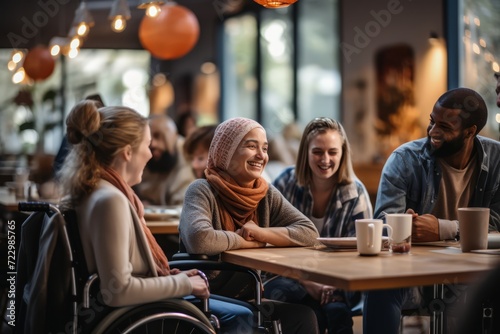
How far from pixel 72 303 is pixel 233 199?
88 cm

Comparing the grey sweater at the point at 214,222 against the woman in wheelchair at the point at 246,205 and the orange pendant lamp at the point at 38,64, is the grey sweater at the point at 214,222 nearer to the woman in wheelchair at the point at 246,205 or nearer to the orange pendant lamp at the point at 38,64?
the woman in wheelchair at the point at 246,205

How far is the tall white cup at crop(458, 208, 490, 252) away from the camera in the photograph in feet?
9.00

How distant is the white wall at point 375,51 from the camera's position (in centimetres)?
741

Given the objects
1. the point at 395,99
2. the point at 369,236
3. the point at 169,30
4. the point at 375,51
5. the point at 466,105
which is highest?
the point at 375,51

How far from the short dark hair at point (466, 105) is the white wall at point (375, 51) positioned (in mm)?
3820

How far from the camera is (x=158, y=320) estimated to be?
7.92 ft

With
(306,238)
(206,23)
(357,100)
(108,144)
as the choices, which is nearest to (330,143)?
(306,238)

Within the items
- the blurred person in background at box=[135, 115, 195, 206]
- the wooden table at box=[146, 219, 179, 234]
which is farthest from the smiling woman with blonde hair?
the blurred person in background at box=[135, 115, 195, 206]

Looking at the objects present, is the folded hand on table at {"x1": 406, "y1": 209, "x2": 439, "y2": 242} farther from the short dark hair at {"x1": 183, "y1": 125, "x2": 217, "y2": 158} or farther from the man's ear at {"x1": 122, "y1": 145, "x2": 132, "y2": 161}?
the short dark hair at {"x1": 183, "y1": 125, "x2": 217, "y2": 158}

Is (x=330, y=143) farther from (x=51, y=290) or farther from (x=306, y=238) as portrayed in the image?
(x=51, y=290)

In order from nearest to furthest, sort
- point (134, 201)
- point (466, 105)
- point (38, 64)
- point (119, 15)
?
point (134, 201) → point (466, 105) → point (119, 15) → point (38, 64)

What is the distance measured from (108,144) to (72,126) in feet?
0.41

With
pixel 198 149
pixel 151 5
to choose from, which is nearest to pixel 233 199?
pixel 198 149

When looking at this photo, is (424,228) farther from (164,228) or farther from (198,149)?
(198,149)
